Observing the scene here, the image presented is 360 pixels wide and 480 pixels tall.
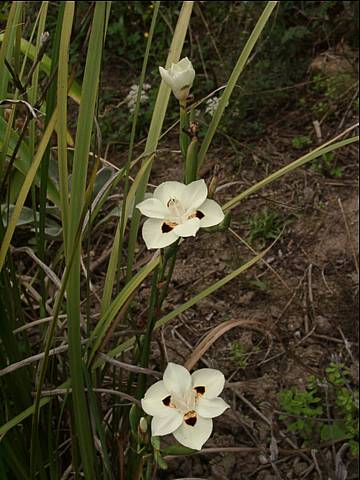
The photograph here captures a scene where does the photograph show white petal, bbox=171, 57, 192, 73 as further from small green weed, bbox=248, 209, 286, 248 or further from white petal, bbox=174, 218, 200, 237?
small green weed, bbox=248, 209, 286, 248

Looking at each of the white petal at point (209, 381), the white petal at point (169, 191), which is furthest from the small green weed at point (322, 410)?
the white petal at point (169, 191)

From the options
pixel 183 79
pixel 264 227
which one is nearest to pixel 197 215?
pixel 183 79

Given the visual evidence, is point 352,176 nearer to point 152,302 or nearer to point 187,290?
point 187,290

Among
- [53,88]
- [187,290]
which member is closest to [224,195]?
[187,290]

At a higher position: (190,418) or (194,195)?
(194,195)

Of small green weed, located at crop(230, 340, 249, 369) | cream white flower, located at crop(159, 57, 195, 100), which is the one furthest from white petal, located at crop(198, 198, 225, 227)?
small green weed, located at crop(230, 340, 249, 369)

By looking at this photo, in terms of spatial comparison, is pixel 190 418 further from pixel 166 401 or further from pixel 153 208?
pixel 153 208
